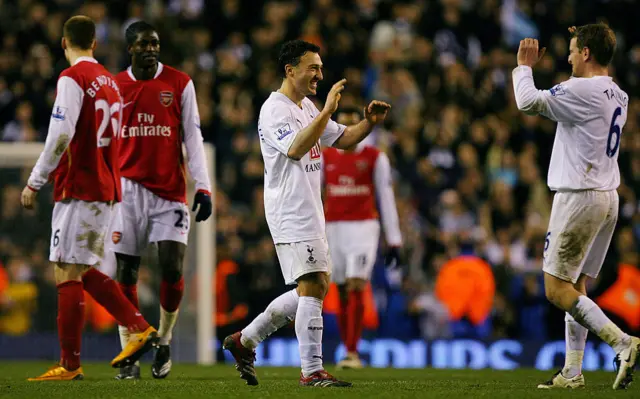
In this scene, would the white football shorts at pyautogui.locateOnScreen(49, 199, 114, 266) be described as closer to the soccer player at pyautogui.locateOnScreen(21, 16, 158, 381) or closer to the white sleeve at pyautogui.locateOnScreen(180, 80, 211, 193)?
the soccer player at pyautogui.locateOnScreen(21, 16, 158, 381)

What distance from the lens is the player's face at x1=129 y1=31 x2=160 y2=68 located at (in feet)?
29.0

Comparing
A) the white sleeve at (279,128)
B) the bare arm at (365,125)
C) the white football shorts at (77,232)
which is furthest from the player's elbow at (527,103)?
the white football shorts at (77,232)

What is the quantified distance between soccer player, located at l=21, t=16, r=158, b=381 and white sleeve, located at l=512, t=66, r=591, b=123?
9.60 feet

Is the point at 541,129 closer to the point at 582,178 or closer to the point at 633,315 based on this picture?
the point at 633,315

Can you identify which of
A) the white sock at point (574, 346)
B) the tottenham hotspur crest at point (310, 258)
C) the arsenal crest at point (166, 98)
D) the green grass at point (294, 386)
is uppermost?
the arsenal crest at point (166, 98)

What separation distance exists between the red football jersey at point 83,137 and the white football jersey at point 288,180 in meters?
1.34

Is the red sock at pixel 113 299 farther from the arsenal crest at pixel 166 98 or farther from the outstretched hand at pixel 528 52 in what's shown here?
the outstretched hand at pixel 528 52

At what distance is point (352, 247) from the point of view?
11734 mm

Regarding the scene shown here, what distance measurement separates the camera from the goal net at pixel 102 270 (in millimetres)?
13164

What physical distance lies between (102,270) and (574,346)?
257 inches

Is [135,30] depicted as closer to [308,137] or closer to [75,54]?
[75,54]

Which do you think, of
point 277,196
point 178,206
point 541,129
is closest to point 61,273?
point 178,206

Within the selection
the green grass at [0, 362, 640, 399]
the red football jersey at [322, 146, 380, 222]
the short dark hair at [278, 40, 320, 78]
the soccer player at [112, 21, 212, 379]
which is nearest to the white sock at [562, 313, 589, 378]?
the green grass at [0, 362, 640, 399]

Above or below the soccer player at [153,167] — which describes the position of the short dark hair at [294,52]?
above
